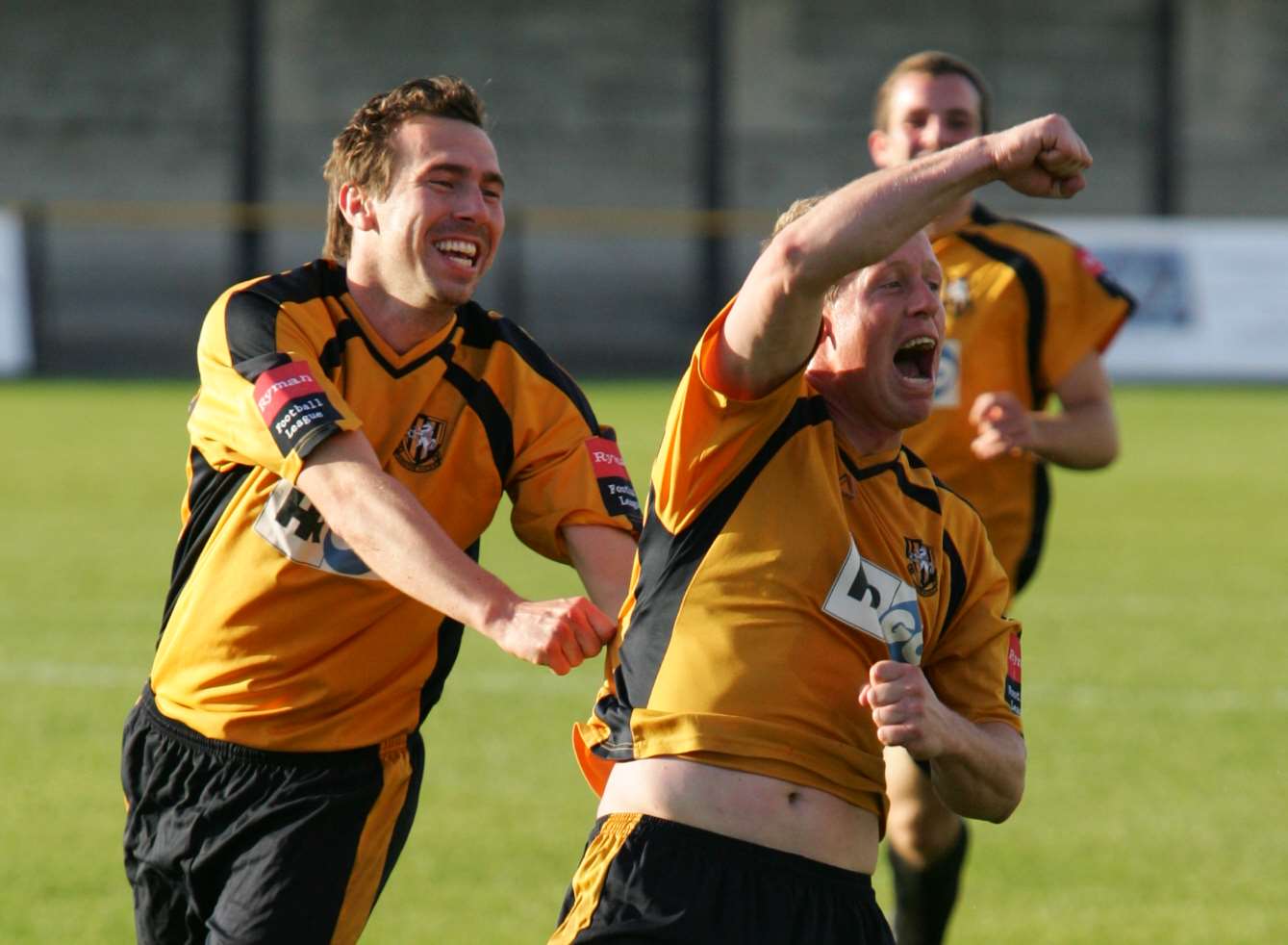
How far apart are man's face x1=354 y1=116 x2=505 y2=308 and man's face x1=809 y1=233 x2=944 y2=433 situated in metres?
0.87

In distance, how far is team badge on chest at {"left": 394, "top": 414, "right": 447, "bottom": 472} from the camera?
398 centimetres

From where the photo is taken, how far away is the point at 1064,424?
5.59 metres

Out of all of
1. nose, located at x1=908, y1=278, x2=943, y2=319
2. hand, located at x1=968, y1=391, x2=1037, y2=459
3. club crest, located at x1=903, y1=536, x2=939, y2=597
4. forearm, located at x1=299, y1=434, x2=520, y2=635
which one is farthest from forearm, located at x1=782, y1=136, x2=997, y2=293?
hand, located at x1=968, y1=391, x2=1037, y2=459

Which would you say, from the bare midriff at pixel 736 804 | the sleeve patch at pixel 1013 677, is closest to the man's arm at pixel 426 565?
the bare midriff at pixel 736 804

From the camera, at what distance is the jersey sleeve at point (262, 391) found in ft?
11.8

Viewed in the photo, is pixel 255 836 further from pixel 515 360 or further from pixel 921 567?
pixel 921 567

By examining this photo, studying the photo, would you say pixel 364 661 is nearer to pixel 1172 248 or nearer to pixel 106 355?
pixel 1172 248

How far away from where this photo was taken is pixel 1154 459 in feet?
55.5

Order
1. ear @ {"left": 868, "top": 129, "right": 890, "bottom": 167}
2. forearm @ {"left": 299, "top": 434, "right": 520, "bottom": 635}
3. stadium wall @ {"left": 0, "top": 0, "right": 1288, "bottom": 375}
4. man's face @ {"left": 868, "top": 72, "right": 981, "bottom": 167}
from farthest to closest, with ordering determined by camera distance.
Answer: stadium wall @ {"left": 0, "top": 0, "right": 1288, "bottom": 375} → ear @ {"left": 868, "top": 129, "right": 890, "bottom": 167} → man's face @ {"left": 868, "top": 72, "right": 981, "bottom": 167} → forearm @ {"left": 299, "top": 434, "right": 520, "bottom": 635}

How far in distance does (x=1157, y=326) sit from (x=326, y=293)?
18523 mm

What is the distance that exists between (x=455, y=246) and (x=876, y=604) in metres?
1.18

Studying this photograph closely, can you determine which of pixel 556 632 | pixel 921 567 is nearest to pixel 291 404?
pixel 556 632

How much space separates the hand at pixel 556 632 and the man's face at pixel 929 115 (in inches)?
98.3

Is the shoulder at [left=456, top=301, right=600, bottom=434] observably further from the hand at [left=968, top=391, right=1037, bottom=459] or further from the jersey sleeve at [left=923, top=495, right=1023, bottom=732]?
the hand at [left=968, top=391, right=1037, bottom=459]
